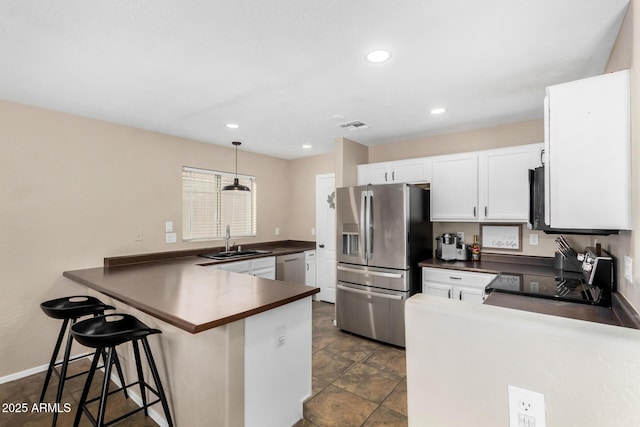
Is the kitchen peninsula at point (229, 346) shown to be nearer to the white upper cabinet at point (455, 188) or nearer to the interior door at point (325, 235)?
the white upper cabinet at point (455, 188)

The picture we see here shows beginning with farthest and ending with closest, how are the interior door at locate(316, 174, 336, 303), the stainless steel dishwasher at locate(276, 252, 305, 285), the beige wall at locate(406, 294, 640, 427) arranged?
the interior door at locate(316, 174, 336, 303) → the stainless steel dishwasher at locate(276, 252, 305, 285) → the beige wall at locate(406, 294, 640, 427)

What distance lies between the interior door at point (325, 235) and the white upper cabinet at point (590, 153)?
11.3 feet

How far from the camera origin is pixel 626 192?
130 cm

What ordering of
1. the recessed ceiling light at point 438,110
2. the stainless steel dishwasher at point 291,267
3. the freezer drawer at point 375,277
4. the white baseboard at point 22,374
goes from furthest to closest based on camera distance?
the stainless steel dishwasher at point 291,267 < the freezer drawer at point 375,277 < the recessed ceiling light at point 438,110 < the white baseboard at point 22,374

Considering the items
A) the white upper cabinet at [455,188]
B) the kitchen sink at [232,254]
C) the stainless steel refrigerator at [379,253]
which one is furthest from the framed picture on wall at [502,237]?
the kitchen sink at [232,254]

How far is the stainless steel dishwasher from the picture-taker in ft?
14.4

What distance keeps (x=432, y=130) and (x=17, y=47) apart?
3.62 meters

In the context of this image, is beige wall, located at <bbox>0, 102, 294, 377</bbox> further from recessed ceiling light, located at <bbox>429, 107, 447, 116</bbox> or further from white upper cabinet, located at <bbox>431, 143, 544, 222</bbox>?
white upper cabinet, located at <bbox>431, 143, 544, 222</bbox>

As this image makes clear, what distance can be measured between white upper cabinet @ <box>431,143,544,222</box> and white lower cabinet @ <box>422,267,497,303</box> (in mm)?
627

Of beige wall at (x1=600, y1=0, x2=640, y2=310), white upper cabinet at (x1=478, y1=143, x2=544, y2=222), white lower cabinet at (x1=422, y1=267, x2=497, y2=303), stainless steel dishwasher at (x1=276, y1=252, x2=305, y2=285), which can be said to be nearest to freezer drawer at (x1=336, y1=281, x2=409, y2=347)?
white lower cabinet at (x1=422, y1=267, x2=497, y2=303)

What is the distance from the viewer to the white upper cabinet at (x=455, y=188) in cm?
326

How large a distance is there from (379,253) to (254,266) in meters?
1.67

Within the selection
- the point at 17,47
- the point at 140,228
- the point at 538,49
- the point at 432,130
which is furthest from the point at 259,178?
the point at 538,49

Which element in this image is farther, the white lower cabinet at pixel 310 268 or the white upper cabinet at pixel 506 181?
the white lower cabinet at pixel 310 268
